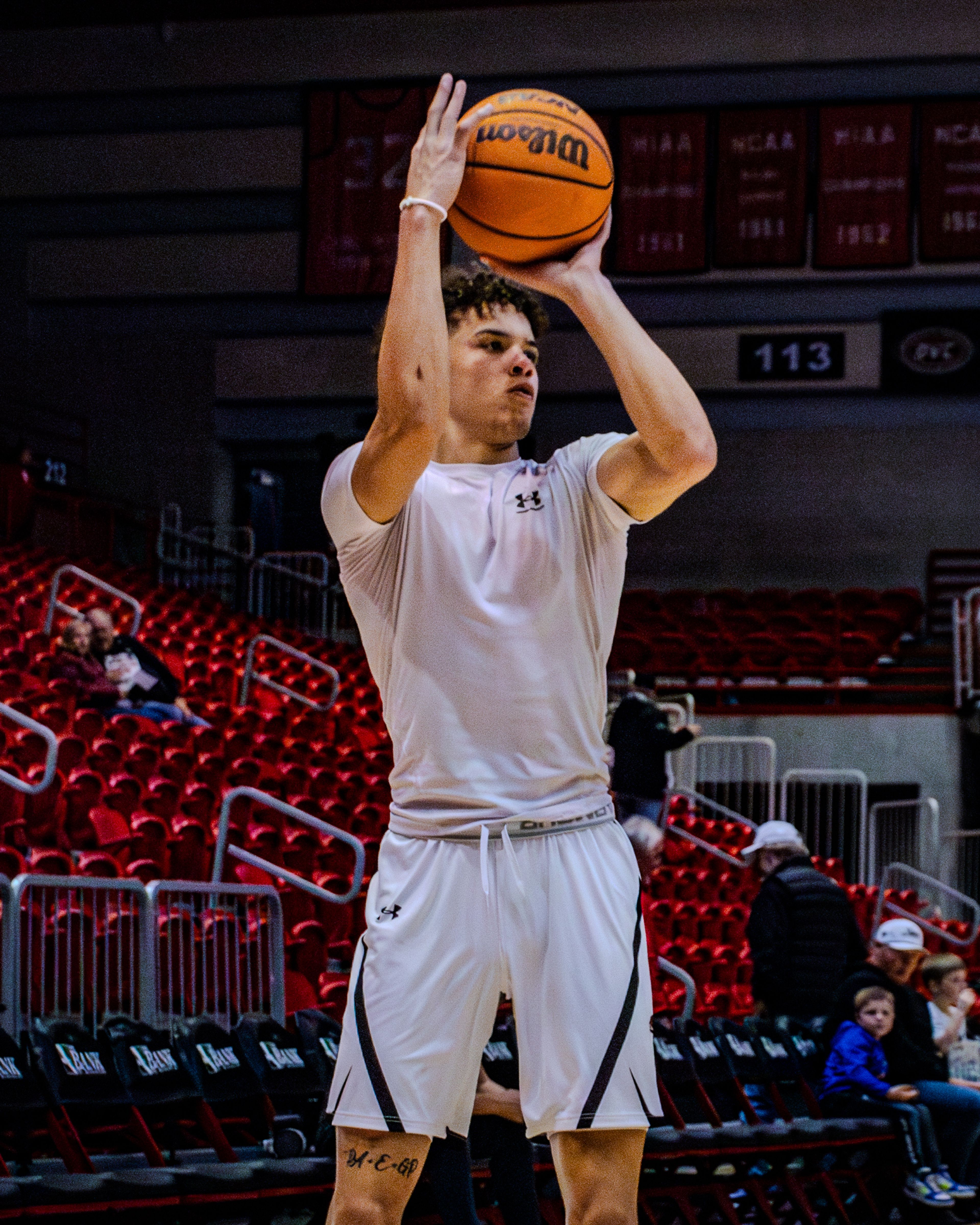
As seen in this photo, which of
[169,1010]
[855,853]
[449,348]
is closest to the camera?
[449,348]

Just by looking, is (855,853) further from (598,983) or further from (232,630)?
(598,983)

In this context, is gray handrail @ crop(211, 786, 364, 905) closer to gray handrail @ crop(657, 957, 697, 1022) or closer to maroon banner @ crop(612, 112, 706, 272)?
gray handrail @ crop(657, 957, 697, 1022)

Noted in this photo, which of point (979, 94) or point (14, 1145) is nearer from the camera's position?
point (14, 1145)

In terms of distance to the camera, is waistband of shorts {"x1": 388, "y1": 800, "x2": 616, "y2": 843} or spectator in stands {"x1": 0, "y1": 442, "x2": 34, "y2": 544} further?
spectator in stands {"x1": 0, "y1": 442, "x2": 34, "y2": 544}

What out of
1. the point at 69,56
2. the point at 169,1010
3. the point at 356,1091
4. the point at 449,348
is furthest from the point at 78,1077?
the point at 69,56

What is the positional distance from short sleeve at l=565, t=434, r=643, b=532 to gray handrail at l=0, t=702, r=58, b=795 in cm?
423

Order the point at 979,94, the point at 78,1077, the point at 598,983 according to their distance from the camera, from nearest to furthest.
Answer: the point at 598,983
the point at 78,1077
the point at 979,94

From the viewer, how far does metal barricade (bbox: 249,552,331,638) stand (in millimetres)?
16578

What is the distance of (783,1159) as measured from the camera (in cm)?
568

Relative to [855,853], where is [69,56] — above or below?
above

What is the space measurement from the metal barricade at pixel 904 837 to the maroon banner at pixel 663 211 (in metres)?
6.22

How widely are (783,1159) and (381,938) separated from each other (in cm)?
380

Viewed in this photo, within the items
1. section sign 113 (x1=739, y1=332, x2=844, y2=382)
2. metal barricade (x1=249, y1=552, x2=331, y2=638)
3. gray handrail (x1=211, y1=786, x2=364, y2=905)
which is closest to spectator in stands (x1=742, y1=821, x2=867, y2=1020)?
gray handrail (x1=211, y1=786, x2=364, y2=905)

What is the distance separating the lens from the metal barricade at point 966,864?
13688 mm
